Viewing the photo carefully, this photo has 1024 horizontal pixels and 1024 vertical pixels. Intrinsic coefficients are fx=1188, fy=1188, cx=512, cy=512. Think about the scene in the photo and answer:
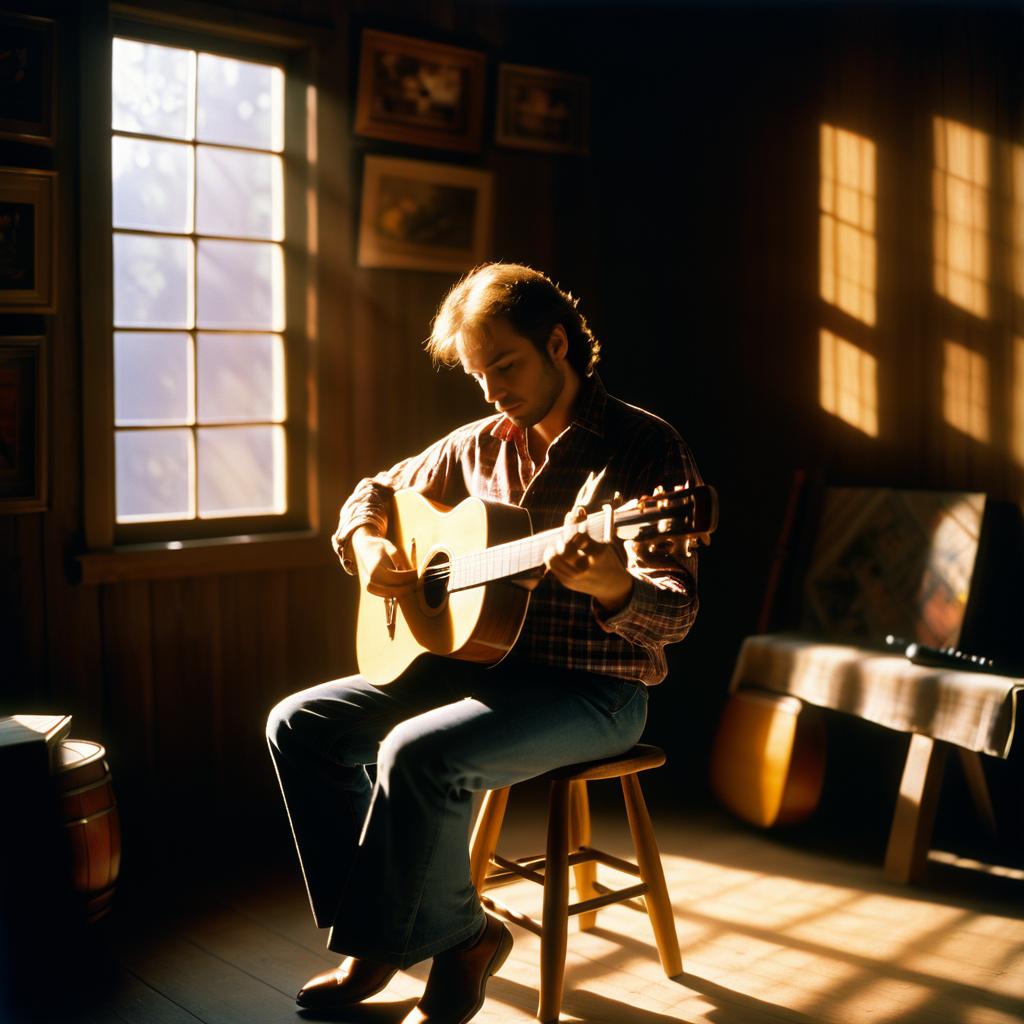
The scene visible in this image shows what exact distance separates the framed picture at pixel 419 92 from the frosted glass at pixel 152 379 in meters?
0.86

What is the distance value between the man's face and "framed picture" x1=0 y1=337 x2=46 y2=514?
1309 millimetres

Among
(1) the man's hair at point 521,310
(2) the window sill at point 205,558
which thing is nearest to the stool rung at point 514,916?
(1) the man's hair at point 521,310

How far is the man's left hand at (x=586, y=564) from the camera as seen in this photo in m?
1.82

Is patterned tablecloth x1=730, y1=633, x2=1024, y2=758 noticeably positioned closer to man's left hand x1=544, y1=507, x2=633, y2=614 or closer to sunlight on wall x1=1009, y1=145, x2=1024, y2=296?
sunlight on wall x1=1009, y1=145, x2=1024, y2=296

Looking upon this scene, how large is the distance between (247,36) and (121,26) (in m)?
0.34

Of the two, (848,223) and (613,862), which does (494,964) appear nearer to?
(613,862)

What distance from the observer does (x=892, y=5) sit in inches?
137

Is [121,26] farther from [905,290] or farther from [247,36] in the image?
[905,290]

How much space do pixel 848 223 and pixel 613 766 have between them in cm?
210

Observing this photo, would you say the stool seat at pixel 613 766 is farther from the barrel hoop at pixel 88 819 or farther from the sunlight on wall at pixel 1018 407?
the sunlight on wall at pixel 1018 407

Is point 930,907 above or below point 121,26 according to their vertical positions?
below

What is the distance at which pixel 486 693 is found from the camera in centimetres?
219

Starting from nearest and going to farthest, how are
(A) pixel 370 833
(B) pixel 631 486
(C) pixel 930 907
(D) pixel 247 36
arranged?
(A) pixel 370 833
(B) pixel 631 486
(C) pixel 930 907
(D) pixel 247 36

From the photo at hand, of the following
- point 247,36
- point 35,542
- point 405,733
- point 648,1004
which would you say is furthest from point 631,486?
point 247,36
